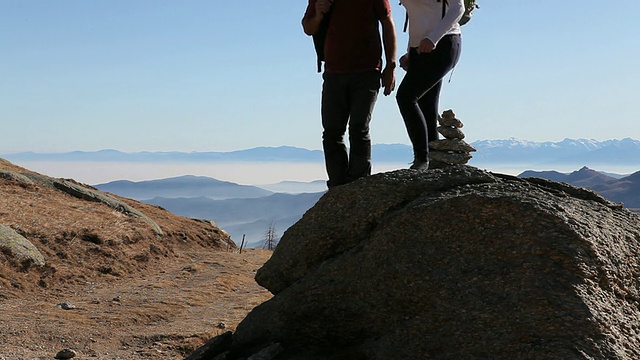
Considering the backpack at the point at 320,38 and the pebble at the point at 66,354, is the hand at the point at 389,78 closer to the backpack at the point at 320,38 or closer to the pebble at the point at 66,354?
the backpack at the point at 320,38

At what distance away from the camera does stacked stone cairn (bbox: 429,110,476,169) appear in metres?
8.23

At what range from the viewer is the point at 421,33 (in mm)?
6953

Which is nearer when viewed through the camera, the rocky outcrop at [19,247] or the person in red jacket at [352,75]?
the person in red jacket at [352,75]

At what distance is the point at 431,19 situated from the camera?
6.90m

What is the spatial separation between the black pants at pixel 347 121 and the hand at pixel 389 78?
0.12 m

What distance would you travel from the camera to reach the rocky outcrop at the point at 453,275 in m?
4.89

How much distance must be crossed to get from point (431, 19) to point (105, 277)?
9.95 metres

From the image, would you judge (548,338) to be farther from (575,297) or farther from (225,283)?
(225,283)

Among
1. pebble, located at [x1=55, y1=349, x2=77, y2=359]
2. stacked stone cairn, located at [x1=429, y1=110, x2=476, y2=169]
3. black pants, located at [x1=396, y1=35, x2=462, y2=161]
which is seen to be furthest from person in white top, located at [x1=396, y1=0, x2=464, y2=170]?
pebble, located at [x1=55, y1=349, x2=77, y2=359]

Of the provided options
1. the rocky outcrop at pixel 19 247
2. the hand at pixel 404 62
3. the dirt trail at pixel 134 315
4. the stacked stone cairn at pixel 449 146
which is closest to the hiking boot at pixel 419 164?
the stacked stone cairn at pixel 449 146

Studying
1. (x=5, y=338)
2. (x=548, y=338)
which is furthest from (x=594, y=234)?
(x=5, y=338)

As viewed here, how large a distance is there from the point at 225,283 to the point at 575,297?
11.3 metres

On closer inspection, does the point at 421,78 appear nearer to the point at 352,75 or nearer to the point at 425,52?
the point at 425,52

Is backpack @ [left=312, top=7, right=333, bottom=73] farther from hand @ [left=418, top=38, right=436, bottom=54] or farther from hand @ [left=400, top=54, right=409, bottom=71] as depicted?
hand @ [left=418, top=38, right=436, bottom=54]
